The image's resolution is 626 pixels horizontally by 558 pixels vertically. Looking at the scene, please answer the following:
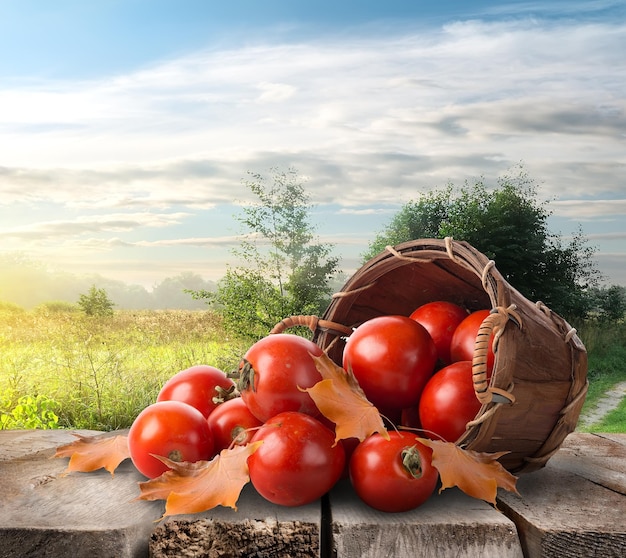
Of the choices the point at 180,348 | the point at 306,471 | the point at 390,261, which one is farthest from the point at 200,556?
the point at 180,348

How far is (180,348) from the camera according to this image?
729 centimetres

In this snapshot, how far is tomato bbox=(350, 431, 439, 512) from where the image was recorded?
1.53 m

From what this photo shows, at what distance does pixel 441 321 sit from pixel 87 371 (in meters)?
4.15

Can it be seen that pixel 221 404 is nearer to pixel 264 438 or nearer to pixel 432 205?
pixel 264 438

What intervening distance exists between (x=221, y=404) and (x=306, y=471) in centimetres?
54

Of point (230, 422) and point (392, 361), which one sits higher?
point (392, 361)

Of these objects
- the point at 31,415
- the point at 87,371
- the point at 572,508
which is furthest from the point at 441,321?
the point at 87,371

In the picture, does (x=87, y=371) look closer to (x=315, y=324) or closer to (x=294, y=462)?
(x=315, y=324)

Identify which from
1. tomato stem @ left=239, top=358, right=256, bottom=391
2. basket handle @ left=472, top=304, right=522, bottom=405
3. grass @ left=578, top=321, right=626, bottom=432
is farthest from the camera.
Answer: grass @ left=578, top=321, right=626, bottom=432

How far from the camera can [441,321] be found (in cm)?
211

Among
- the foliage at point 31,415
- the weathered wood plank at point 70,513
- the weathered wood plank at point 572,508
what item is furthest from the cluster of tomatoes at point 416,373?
the foliage at point 31,415

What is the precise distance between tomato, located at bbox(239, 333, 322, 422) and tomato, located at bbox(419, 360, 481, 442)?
30 cm

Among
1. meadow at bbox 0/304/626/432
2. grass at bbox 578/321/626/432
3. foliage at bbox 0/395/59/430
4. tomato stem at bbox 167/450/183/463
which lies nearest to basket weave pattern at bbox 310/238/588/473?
tomato stem at bbox 167/450/183/463

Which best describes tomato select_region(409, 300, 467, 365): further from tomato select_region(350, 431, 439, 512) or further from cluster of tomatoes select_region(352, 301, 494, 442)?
tomato select_region(350, 431, 439, 512)
